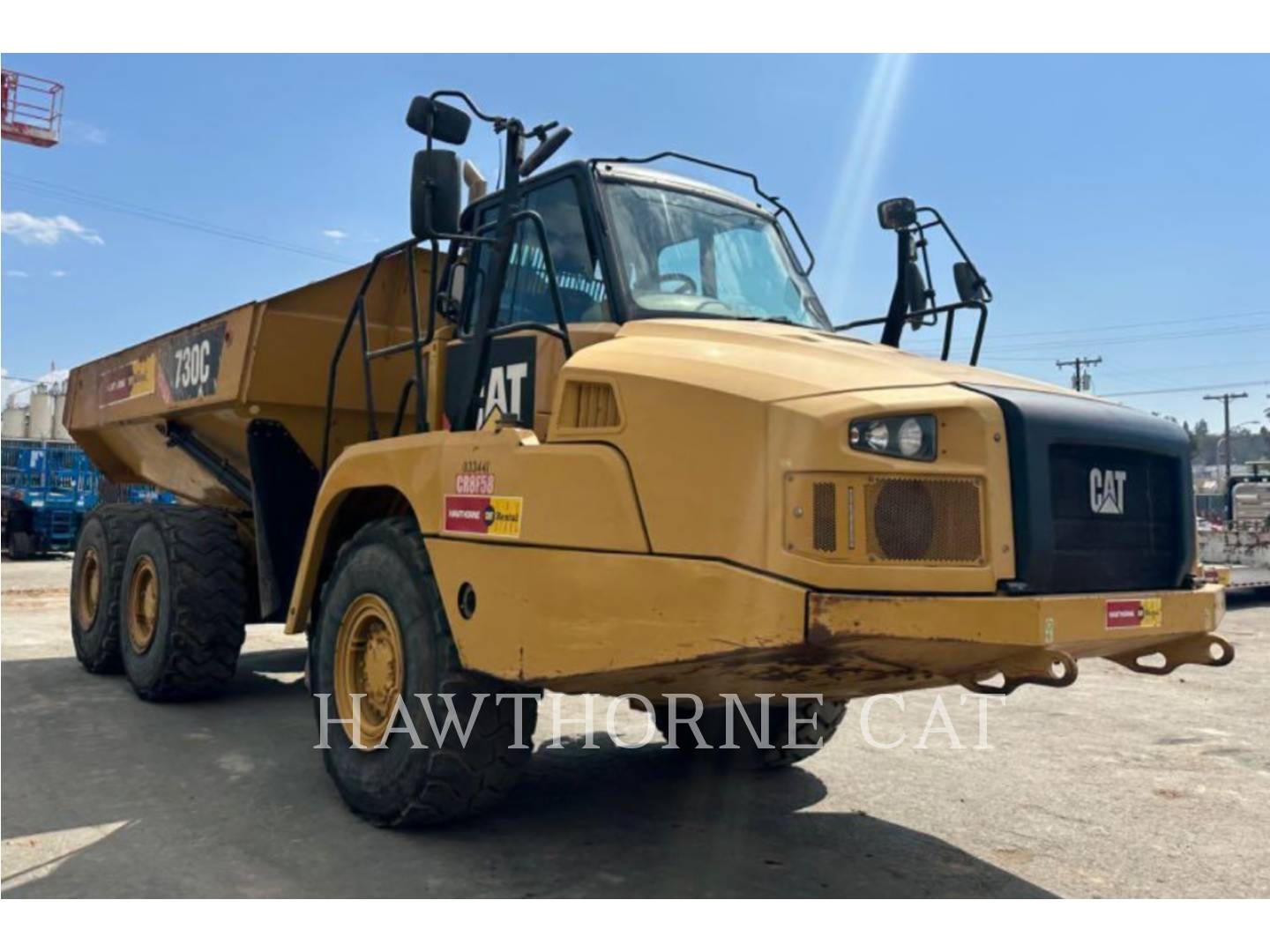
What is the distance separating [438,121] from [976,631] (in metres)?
2.82

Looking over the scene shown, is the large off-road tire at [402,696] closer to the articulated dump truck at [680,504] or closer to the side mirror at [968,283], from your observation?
the articulated dump truck at [680,504]

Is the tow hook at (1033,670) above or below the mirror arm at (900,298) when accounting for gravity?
below

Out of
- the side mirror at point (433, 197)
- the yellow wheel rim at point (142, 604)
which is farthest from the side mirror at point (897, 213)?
the yellow wheel rim at point (142, 604)

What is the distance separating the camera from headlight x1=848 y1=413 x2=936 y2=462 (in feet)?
10.3

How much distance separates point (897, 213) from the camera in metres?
5.02

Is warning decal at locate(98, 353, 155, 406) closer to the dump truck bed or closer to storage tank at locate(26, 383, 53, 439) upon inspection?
the dump truck bed

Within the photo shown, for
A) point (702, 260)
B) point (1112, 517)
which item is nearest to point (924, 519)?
point (1112, 517)

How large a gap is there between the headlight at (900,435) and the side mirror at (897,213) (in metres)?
2.12

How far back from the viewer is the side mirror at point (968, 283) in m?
5.01

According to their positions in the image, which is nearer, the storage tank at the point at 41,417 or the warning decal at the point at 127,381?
the warning decal at the point at 127,381

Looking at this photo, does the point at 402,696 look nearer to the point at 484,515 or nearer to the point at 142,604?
the point at 484,515

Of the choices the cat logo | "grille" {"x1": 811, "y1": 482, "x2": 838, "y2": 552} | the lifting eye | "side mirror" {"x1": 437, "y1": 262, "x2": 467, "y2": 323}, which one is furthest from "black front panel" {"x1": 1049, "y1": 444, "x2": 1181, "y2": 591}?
"side mirror" {"x1": 437, "y1": 262, "x2": 467, "y2": 323}

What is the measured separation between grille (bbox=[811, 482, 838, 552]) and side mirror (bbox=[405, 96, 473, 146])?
2206 millimetres

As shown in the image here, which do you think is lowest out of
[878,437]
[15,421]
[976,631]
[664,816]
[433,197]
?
[664,816]
